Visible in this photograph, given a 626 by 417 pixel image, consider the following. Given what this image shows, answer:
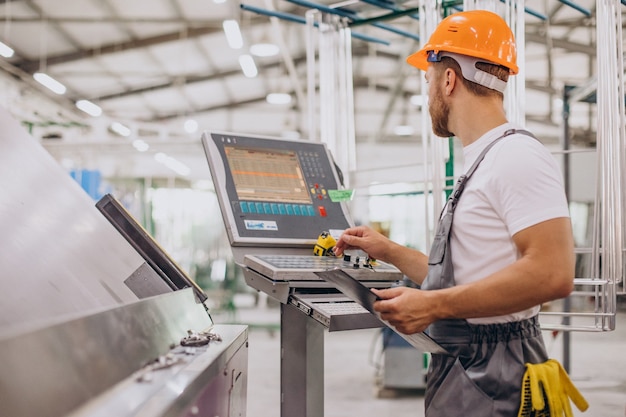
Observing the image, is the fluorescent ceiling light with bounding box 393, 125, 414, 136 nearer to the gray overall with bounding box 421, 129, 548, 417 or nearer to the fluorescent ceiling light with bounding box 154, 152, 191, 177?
the fluorescent ceiling light with bounding box 154, 152, 191, 177

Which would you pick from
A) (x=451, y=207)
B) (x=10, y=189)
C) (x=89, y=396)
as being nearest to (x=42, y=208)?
(x=10, y=189)

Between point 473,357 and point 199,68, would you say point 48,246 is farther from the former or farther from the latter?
point 199,68

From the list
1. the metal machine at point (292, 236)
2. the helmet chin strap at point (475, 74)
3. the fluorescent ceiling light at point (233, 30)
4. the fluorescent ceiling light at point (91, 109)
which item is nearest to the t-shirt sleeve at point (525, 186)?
the helmet chin strap at point (475, 74)

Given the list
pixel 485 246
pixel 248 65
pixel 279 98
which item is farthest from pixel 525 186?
pixel 279 98

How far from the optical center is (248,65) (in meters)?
9.93

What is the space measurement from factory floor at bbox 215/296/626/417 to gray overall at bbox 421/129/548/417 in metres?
2.85

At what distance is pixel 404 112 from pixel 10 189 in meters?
11.9

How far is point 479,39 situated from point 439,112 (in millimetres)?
187

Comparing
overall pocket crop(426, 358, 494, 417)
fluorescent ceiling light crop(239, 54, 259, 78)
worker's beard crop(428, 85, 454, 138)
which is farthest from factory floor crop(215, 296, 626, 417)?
fluorescent ceiling light crop(239, 54, 259, 78)

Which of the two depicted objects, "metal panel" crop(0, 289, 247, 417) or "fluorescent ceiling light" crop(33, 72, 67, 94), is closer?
"metal panel" crop(0, 289, 247, 417)

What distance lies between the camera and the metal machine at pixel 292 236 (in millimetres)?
1515

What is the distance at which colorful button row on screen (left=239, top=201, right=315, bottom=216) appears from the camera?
70.1 inches

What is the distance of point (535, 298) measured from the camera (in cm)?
113

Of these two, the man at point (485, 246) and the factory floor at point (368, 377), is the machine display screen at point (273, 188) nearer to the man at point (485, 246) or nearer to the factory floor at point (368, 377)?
the man at point (485, 246)
